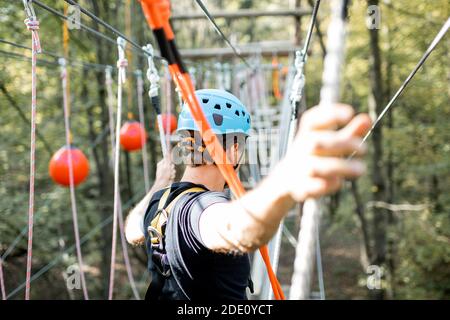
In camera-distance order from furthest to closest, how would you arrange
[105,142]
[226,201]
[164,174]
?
[105,142], [164,174], [226,201]

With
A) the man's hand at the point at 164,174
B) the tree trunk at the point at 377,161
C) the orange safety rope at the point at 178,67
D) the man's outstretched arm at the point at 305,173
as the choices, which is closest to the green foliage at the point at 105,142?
the tree trunk at the point at 377,161

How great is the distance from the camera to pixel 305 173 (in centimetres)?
65

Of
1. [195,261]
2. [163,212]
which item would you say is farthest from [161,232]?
[195,261]

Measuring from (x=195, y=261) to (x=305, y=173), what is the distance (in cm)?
54

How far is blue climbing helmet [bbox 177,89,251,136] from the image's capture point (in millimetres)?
1298

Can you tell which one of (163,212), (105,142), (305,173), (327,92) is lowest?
(163,212)

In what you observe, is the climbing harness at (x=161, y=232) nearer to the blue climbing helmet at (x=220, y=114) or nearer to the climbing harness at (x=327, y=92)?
the blue climbing helmet at (x=220, y=114)

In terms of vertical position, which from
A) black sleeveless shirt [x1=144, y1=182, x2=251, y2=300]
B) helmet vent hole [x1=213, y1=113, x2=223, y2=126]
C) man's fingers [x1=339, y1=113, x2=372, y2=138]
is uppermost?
helmet vent hole [x1=213, y1=113, x2=223, y2=126]

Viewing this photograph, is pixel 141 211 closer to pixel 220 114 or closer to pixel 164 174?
pixel 164 174

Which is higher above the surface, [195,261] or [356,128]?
[356,128]

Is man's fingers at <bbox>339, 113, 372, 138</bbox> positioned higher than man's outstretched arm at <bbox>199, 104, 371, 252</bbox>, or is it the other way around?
man's fingers at <bbox>339, 113, 372, 138</bbox>

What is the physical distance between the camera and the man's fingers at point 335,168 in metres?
0.60

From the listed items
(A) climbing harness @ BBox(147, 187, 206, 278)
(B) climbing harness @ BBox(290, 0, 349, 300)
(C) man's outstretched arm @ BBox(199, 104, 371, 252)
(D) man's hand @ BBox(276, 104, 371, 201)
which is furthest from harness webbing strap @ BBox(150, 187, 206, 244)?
(D) man's hand @ BBox(276, 104, 371, 201)

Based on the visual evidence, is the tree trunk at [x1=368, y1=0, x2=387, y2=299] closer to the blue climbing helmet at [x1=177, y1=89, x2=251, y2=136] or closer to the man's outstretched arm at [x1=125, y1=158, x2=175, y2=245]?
the man's outstretched arm at [x1=125, y1=158, x2=175, y2=245]
